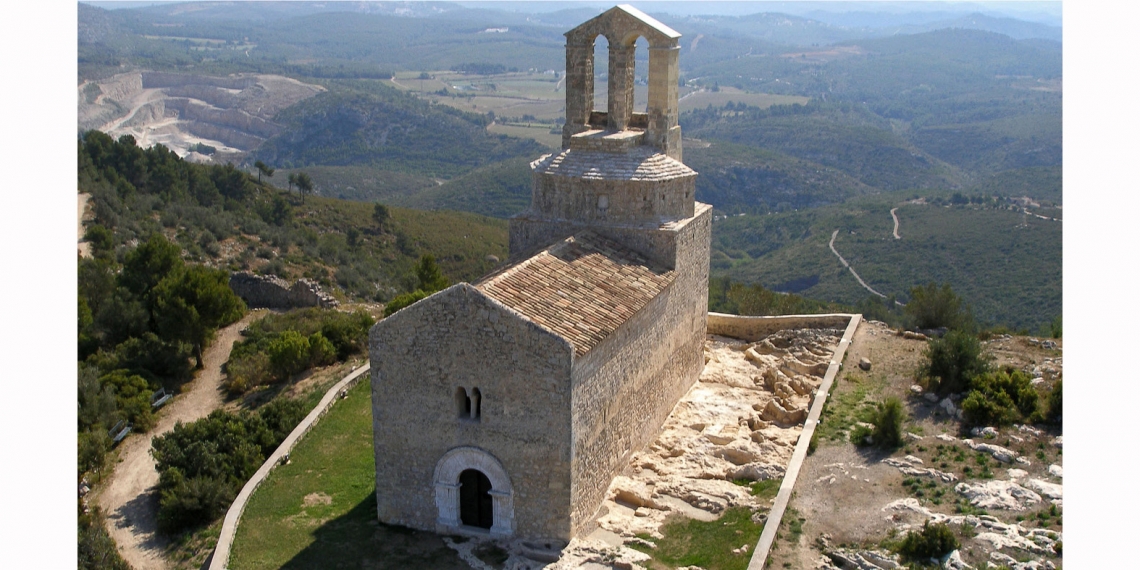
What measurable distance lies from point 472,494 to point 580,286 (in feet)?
10.7

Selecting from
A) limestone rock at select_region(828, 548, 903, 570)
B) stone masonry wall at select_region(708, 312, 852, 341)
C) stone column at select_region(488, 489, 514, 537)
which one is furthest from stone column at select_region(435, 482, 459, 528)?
stone masonry wall at select_region(708, 312, 852, 341)

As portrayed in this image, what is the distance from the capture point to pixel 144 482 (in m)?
17.2

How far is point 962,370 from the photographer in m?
16.9

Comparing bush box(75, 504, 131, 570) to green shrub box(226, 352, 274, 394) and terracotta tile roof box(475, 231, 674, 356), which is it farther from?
green shrub box(226, 352, 274, 394)

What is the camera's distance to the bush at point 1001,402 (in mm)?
15750

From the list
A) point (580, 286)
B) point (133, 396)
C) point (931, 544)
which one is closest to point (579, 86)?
point (580, 286)

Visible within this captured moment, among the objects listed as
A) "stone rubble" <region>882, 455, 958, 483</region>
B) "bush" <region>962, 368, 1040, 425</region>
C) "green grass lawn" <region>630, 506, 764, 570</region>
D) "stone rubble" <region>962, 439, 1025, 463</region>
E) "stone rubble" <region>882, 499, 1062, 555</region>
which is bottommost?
"green grass lawn" <region>630, 506, 764, 570</region>

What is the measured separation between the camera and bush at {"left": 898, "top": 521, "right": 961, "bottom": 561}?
12015 millimetres

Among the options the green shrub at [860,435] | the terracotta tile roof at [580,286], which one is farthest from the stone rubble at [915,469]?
the terracotta tile roof at [580,286]

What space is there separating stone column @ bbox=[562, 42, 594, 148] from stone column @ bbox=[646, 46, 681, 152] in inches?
47.1

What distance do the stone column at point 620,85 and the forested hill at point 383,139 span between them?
7299 centimetres

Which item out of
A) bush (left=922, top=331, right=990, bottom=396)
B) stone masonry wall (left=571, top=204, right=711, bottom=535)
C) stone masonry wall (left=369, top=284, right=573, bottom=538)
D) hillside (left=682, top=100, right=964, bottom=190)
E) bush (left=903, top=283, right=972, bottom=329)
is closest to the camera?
stone masonry wall (left=369, top=284, right=573, bottom=538)

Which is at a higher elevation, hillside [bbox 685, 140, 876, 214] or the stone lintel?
the stone lintel

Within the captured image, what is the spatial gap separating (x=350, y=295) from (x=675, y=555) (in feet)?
68.2
